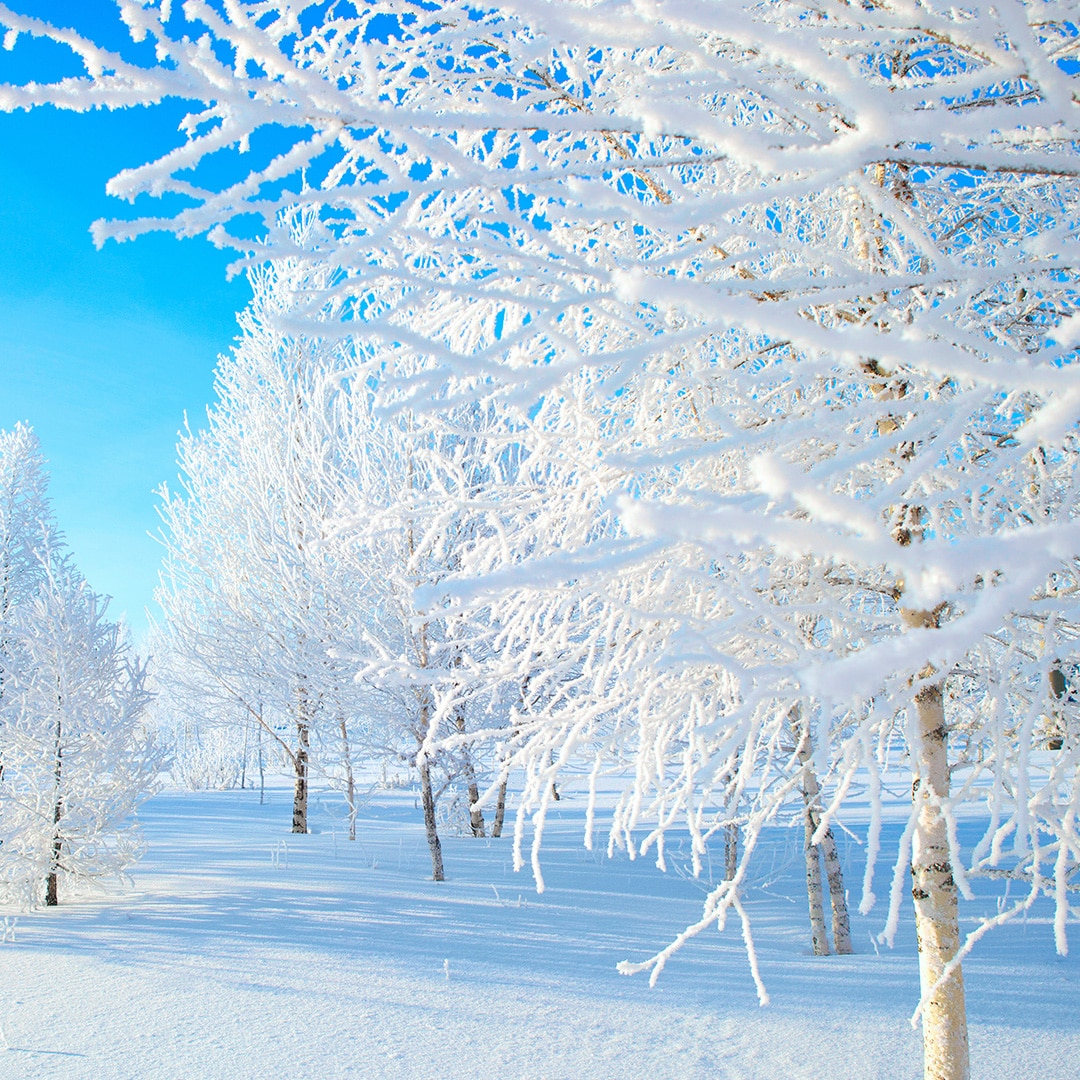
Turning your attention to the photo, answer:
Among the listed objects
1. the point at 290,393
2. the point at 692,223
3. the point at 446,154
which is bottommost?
the point at 692,223

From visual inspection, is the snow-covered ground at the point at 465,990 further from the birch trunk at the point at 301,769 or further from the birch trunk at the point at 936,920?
the birch trunk at the point at 301,769

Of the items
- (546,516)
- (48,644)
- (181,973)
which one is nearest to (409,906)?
(181,973)

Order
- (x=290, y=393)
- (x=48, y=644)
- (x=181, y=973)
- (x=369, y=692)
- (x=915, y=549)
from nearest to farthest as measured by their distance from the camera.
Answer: (x=915, y=549) < (x=181, y=973) < (x=48, y=644) < (x=369, y=692) < (x=290, y=393)

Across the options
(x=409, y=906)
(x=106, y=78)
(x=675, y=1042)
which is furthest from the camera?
(x=409, y=906)

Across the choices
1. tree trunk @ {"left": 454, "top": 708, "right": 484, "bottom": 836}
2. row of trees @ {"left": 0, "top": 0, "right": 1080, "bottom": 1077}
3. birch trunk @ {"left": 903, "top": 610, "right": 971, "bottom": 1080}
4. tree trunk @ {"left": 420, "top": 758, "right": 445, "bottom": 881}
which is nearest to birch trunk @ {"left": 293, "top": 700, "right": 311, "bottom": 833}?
tree trunk @ {"left": 454, "top": 708, "right": 484, "bottom": 836}

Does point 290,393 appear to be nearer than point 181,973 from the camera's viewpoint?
→ No

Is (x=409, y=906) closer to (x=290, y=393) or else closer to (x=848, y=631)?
(x=848, y=631)

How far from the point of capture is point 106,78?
113 centimetres

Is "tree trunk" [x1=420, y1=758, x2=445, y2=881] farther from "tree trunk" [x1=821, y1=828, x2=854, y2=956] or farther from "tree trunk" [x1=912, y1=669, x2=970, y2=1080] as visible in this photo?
"tree trunk" [x1=912, y1=669, x2=970, y2=1080]

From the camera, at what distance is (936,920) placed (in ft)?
7.29

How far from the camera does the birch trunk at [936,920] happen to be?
7.16ft

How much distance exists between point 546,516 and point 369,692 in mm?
7642

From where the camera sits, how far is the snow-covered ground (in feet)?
12.6

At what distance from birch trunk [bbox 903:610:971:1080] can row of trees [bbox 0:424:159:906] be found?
778 centimetres
